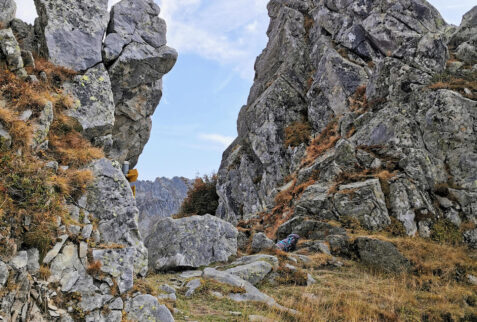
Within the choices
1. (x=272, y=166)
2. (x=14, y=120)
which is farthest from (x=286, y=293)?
(x=272, y=166)

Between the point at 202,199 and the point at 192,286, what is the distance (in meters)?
35.0

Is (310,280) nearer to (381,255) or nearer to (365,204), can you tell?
(381,255)

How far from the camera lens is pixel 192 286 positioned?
1276 centimetres

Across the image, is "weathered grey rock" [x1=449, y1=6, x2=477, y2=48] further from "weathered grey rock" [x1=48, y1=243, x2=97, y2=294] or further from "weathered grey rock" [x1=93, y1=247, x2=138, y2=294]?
"weathered grey rock" [x1=48, y1=243, x2=97, y2=294]

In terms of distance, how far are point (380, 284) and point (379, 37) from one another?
3392 centimetres

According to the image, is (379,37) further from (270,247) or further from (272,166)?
(270,247)

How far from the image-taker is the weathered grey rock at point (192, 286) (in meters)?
12.2

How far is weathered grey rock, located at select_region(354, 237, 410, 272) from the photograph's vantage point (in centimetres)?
1665

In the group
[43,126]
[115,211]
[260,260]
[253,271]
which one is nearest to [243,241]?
[260,260]

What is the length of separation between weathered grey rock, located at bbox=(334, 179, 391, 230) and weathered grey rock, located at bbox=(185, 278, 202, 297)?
12.7 metres

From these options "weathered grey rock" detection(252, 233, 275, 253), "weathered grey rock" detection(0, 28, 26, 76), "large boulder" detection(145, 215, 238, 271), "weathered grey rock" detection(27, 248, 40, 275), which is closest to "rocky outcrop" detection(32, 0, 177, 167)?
"weathered grey rock" detection(0, 28, 26, 76)

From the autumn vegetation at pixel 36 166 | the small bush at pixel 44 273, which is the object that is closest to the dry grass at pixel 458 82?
the autumn vegetation at pixel 36 166

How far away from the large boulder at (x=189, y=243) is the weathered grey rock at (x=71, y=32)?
1006 centimetres

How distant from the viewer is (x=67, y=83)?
46.6ft
